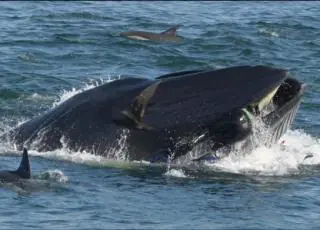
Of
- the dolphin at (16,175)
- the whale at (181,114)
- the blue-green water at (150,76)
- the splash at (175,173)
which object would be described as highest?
the whale at (181,114)

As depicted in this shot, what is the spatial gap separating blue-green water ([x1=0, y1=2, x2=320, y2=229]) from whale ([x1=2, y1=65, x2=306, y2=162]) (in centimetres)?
39

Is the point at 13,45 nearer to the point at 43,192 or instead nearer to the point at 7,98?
the point at 7,98

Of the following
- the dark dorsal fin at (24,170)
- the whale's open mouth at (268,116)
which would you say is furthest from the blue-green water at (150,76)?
the whale's open mouth at (268,116)

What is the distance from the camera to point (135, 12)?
37562 millimetres

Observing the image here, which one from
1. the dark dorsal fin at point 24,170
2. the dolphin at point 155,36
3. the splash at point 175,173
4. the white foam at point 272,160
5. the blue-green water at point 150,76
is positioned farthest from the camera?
the dolphin at point 155,36

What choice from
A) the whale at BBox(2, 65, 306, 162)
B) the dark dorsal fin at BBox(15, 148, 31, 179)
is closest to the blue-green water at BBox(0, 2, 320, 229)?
the dark dorsal fin at BBox(15, 148, 31, 179)

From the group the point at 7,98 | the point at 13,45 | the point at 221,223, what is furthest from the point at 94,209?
the point at 13,45

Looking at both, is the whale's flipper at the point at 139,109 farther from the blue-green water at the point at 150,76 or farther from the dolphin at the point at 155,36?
the dolphin at the point at 155,36

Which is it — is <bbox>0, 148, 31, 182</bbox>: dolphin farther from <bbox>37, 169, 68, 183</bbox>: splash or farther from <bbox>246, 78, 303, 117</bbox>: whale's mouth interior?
<bbox>246, 78, 303, 117</bbox>: whale's mouth interior

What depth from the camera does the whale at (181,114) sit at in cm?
1275

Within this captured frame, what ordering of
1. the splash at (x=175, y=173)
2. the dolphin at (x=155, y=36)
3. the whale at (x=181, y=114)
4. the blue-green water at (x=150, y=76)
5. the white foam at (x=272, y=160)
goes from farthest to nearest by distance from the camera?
the dolphin at (x=155, y=36), the white foam at (x=272, y=160), the splash at (x=175, y=173), the whale at (x=181, y=114), the blue-green water at (x=150, y=76)

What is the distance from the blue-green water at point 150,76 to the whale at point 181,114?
1.28ft

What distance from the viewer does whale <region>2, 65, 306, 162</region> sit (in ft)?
41.8

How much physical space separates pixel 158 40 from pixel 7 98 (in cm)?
992
